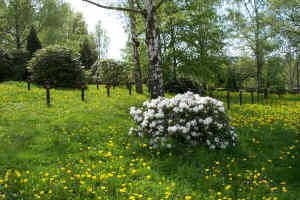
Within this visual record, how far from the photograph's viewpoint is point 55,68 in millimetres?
17062

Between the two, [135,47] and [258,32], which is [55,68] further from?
[258,32]

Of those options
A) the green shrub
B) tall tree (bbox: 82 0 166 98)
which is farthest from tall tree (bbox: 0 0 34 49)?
tall tree (bbox: 82 0 166 98)

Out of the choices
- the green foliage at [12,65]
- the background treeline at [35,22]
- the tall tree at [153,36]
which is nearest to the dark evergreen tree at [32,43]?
the green foliage at [12,65]

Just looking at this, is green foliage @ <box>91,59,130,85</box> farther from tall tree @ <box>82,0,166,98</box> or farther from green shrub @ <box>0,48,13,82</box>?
tall tree @ <box>82,0,166,98</box>

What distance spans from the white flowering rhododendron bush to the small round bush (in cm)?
1130

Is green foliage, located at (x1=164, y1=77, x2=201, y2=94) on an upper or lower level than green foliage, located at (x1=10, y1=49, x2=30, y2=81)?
lower

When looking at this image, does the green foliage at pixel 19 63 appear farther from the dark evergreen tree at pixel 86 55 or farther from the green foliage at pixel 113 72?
the dark evergreen tree at pixel 86 55

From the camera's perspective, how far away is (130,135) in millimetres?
7391

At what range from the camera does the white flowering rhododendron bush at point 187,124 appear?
21.9 feet

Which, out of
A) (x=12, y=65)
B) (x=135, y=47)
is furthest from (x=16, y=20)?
(x=135, y=47)

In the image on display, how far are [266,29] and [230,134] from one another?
19912 millimetres

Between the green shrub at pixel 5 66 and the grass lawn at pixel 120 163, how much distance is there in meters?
14.2

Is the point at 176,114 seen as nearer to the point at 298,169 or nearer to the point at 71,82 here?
the point at 298,169

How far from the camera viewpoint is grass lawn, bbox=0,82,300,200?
15.3ft
